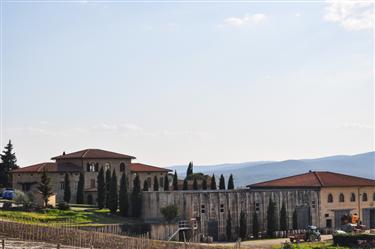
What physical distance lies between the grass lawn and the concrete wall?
3.31 meters

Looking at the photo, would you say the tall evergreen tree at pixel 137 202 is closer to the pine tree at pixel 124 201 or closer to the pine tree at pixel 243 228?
the pine tree at pixel 124 201

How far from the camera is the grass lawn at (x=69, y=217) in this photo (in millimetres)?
64938

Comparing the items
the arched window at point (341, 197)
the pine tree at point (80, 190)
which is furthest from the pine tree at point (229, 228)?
the pine tree at point (80, 190)

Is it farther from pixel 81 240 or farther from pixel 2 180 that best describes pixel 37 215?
pixel 2 180

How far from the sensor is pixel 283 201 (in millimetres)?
74438

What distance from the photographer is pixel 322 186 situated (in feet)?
249

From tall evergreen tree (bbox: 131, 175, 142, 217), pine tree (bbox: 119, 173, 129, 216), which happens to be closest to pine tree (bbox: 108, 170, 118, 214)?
pine tree (bbox: 119, 173, 129, 216)

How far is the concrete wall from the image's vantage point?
2781 inches

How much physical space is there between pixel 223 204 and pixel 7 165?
137 ft

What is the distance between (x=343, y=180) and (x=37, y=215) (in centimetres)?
3485

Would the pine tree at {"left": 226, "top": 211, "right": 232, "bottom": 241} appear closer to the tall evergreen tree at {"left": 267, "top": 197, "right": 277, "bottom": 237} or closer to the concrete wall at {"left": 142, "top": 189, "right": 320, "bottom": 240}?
the concrete wall at {"left": 142, "top": 189, "right": 320, "bottom": 240}

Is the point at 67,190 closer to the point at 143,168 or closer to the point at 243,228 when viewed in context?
the point at 143,168

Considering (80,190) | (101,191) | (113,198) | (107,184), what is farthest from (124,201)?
(80,190)

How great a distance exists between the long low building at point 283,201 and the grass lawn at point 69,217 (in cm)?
451
